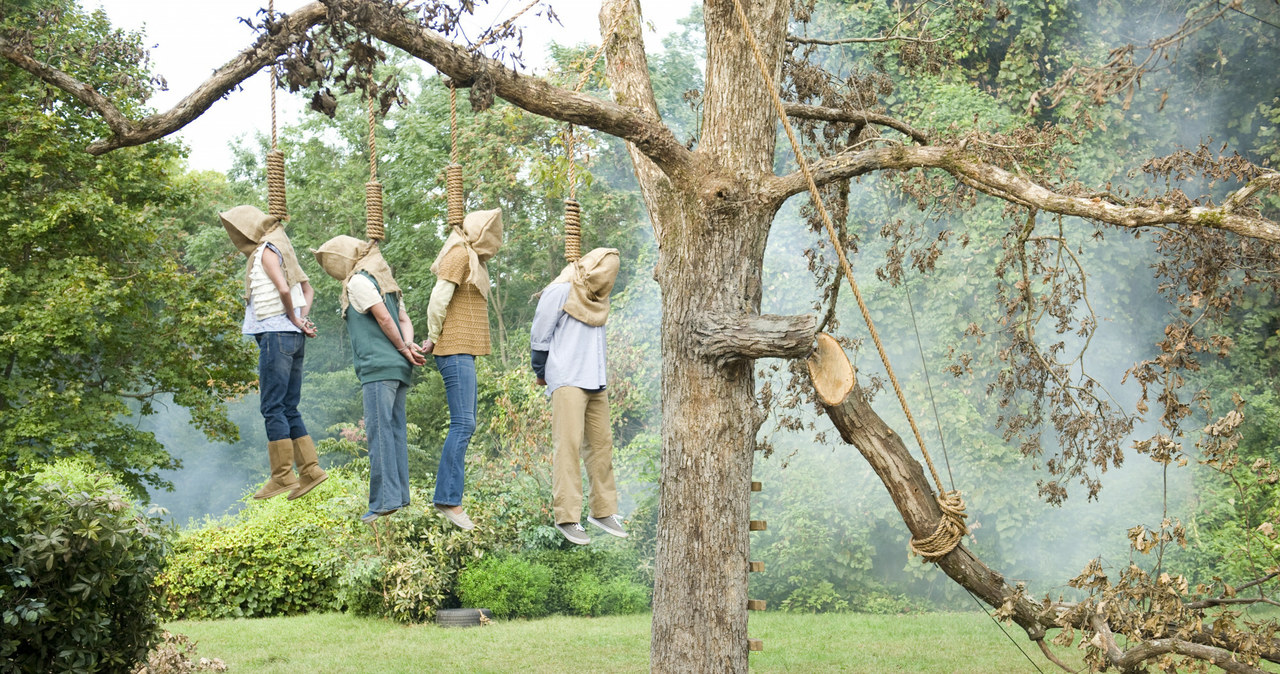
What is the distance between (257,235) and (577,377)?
5.29ft

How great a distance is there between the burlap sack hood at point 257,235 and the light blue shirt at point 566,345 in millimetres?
1147

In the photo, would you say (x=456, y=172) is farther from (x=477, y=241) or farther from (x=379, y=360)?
(x=379, y=360)

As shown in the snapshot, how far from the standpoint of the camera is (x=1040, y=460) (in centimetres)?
1251

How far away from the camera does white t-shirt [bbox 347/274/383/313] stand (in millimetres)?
4656

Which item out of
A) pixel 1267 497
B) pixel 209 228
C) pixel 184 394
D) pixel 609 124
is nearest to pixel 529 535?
pixel 184 394

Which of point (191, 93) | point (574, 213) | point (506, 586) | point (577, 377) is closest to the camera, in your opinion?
point (191, 93)

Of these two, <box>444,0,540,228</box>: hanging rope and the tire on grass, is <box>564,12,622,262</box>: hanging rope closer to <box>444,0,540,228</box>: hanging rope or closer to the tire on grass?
<box>444,0,540,228</box>: hanging rope

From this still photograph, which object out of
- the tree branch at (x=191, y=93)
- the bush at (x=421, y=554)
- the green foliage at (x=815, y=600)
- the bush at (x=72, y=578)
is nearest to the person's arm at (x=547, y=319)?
the tree branch at (x=191, y=93)

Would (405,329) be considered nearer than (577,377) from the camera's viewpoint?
Result: Yes

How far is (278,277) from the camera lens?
15.0ft

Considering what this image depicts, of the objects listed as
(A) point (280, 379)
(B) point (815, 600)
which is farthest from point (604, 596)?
(A) point (280, 379)

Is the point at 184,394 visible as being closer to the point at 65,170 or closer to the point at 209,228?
the point at 65,170

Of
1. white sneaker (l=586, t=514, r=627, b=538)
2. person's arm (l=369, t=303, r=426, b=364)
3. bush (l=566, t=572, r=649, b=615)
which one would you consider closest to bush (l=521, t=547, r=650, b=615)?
bush (l=566, t=572, r=649, b=615)

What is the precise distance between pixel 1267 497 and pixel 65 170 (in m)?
13.7
